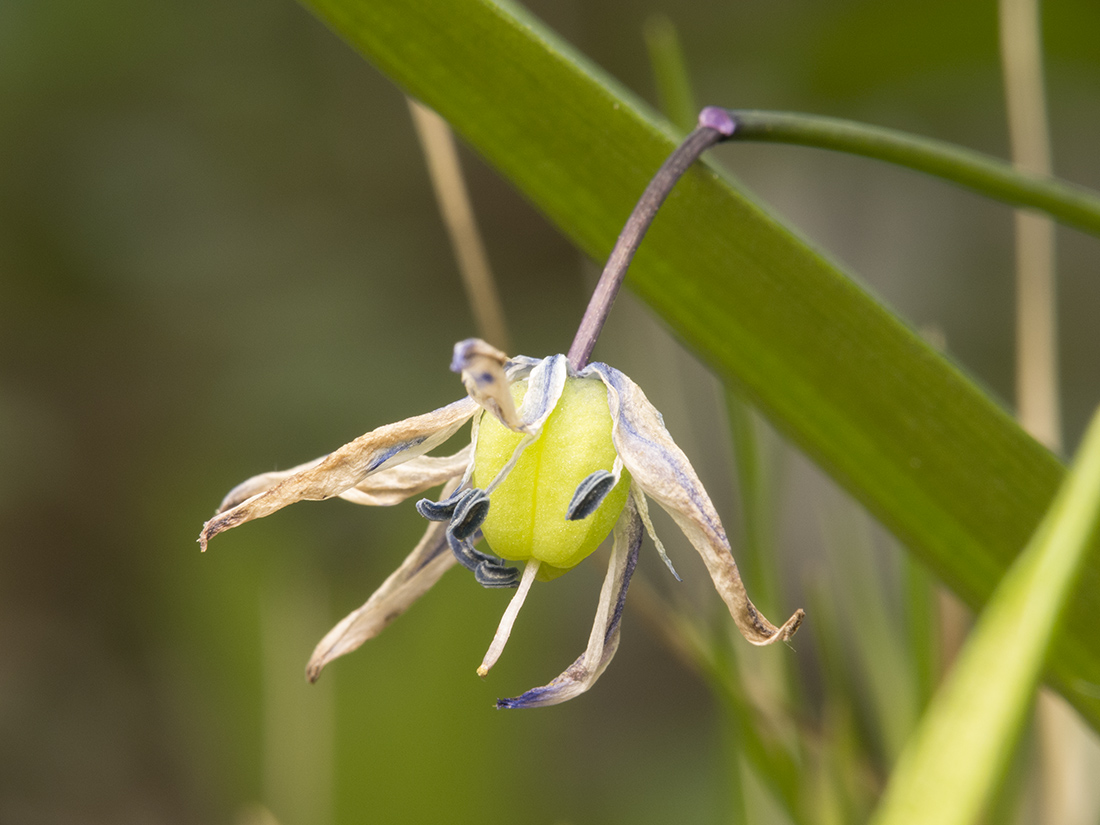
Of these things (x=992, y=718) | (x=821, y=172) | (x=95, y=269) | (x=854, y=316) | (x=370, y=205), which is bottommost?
(x=992, y=718)

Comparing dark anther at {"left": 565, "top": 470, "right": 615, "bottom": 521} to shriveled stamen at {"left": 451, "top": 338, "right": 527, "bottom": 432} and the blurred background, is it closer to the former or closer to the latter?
shriveled stamen at {"left": 451, "top": 338, "right": 527, "bottom": 432}

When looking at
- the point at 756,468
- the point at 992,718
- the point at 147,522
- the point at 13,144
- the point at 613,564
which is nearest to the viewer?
the point at 992,718

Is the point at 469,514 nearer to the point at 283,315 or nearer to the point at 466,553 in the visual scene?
the point at 466,553

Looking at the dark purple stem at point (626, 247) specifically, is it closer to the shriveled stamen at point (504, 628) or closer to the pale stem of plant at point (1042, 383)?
the shriveled stamen at point (504, 628)

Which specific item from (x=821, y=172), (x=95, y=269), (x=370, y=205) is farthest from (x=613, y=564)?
(x=821, y=172)

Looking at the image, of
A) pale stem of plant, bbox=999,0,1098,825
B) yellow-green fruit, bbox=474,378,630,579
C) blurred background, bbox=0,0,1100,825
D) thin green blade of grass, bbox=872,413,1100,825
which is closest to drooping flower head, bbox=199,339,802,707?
yellow-green fruit, bbox=474,378,630,579

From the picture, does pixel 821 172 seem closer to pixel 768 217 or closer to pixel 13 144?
pixel 13 144

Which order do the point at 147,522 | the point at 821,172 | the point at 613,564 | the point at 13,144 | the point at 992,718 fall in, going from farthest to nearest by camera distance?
the point at 821,172
the point at 147,522
the point at 13,144
the point at 613,564
the point at 992,718

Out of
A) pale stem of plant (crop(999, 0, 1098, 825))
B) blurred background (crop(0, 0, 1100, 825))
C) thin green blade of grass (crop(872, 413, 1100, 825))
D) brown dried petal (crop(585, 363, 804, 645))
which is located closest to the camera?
thin green blade of grass (crop(872, 413, 1100, 825))
